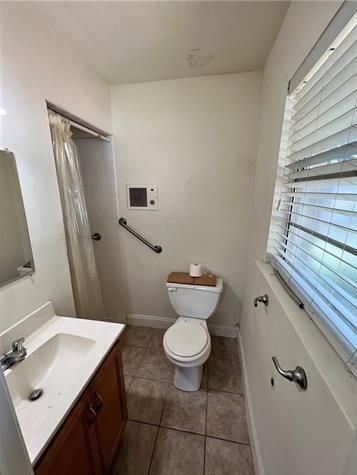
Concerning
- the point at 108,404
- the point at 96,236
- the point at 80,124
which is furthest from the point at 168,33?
the point at 108,404

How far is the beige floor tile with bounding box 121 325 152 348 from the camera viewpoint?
198cm

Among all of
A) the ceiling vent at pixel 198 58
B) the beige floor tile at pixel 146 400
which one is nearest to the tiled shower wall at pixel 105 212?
the beige floor tile at pixel 146 400

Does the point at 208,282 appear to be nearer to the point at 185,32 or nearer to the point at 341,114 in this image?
the point at 341,114

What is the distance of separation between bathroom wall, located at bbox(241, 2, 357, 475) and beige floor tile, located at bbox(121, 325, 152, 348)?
101 centimetres

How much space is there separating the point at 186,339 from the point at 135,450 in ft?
2.17

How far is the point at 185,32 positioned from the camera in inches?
44.2

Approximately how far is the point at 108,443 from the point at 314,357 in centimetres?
109

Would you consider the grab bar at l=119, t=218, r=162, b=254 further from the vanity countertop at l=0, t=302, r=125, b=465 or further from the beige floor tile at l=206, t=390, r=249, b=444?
the beige floor tile at l=206, t=390, r=249, b=444

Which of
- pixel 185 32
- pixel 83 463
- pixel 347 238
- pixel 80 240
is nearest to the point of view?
pixel 347 238

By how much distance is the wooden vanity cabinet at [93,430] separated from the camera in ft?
2.18

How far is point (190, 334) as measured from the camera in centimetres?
151

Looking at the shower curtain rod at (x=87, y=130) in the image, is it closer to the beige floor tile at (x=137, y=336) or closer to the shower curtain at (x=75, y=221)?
the shower curtain at (x=75, y=221)

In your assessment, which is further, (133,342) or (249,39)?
(133,342)

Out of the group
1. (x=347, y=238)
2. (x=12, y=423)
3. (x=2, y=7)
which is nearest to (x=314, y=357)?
(x=347, y=238)
